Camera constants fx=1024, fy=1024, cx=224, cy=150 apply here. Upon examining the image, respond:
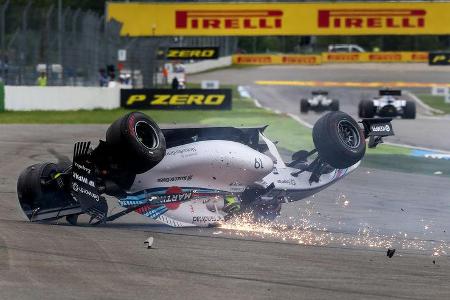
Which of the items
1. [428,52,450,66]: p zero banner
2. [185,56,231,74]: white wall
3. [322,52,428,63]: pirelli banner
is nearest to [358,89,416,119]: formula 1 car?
[428,52,450,66]: p zero banner

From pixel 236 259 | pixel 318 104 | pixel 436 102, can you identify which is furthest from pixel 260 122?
pixel 436 102

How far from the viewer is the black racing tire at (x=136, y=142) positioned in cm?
927

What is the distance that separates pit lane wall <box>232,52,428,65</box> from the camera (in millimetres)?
89000

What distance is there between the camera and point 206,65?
8256cm

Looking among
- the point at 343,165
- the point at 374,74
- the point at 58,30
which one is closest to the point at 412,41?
the point at 374,74

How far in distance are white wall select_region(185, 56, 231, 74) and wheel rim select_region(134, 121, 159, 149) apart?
68240 mm

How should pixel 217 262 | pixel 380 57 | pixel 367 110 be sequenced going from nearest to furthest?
pixel 217 262
pixel 367 110
pixel 380 57

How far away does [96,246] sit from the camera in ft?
27.2

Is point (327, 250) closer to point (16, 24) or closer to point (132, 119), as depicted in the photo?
point (132, 119)

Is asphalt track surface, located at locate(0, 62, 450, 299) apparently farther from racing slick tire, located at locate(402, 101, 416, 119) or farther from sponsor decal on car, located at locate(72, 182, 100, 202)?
racing slick tire, located at locate(402, 101, 416, 119)

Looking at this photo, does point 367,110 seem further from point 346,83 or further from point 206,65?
point 206,65

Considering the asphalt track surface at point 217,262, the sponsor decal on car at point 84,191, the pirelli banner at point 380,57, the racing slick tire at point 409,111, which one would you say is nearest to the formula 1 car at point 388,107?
the racing slick tire at point 409,111

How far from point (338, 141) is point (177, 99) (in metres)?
25.0

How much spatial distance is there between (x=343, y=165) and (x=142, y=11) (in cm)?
4491
